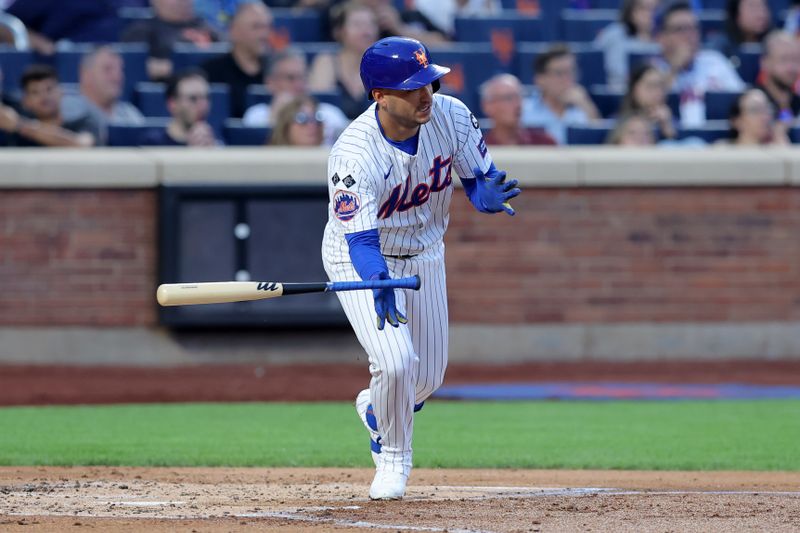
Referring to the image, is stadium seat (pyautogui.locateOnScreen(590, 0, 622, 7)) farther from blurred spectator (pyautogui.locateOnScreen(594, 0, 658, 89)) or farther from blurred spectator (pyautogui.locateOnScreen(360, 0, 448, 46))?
blurred spectator (pyautogui.locateOnScreen(360, 0, 448, 46))

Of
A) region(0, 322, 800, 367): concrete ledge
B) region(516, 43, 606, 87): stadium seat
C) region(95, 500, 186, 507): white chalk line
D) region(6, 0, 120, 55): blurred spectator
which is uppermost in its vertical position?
region(6, 0, 120, 55): blurred spectator

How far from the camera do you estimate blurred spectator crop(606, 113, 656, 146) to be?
12.4 meters

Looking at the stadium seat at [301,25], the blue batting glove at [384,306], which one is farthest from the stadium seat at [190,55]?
the blue batting glove at [384,306]

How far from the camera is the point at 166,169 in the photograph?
1168cm

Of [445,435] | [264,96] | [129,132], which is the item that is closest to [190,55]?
[264,96]

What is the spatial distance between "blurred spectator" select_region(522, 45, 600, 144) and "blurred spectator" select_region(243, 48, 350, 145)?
5.51 ft

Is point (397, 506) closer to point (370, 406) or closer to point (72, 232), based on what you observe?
point (370, 406)

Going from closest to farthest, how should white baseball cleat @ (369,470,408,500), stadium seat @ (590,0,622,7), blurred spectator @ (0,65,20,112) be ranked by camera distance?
white baseball cleat @ (369,470,408,500)
blurred spectator @ (0,65,20,112)
stadium seat @ (590,0,622,7)

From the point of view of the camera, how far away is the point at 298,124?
11.8 m

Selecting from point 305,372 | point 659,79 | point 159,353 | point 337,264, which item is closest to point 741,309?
point 659,79

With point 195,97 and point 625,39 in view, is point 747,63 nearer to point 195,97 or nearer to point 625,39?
point 625,39

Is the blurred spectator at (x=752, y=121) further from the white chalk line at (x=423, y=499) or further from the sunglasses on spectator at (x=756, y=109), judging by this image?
the white chalk line at (x=423, y=499)

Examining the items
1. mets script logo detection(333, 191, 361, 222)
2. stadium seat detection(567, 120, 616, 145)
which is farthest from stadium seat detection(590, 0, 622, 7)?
mets script logo detection(333, 191, 361, 222)

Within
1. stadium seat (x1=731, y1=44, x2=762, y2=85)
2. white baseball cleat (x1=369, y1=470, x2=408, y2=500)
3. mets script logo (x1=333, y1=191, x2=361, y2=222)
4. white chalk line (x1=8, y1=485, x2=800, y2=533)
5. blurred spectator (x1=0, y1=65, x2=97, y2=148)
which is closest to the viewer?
white chalk line (x1=8, y1=485, x2=800, y2=533)
